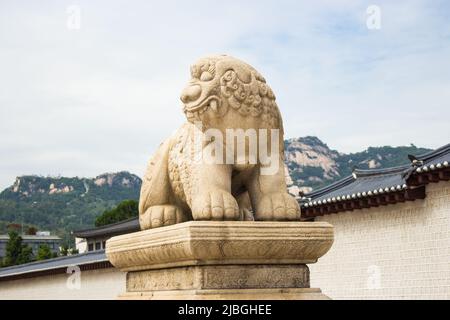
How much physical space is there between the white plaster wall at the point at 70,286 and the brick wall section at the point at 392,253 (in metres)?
7.18

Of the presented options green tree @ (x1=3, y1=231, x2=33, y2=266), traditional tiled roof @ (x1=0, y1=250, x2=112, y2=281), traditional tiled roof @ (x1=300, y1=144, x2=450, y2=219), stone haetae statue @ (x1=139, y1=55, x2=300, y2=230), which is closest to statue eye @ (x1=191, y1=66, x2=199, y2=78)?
stone haetae statue @ (x1=139, y1=55, x2=300, y2=230)

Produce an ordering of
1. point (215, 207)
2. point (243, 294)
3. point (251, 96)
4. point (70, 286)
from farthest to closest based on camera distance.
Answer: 1. point (70, 286)
2. point (251, 96)
3. point (215, 207)
4. point (243, 294)

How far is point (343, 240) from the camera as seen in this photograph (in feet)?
64.1

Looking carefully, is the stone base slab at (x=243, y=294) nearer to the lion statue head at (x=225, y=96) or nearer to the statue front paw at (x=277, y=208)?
the statue front paw at (x=277, y=208)

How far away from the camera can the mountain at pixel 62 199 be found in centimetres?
10125

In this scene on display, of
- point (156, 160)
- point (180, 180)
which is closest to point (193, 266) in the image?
point (180, 180)

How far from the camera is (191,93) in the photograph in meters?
5.94

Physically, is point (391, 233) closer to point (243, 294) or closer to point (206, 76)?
point (206, 76)

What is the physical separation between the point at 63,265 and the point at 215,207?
23.3 m

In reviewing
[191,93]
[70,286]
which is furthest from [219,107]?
[70,286]

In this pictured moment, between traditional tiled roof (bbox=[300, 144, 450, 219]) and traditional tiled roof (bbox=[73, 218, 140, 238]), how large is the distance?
14650 millimetres

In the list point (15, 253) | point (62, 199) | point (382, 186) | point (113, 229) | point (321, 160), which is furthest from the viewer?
point (62, 199)

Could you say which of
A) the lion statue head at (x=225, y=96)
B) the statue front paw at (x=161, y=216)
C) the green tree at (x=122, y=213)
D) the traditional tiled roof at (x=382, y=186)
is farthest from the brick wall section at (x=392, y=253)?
the green tree at (x=122, y=213)

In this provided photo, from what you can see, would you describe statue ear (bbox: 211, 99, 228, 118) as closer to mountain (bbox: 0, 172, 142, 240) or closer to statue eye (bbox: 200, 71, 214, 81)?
statue eye (bbox: 200, 71, 214, 81)
